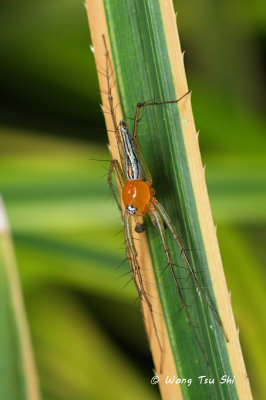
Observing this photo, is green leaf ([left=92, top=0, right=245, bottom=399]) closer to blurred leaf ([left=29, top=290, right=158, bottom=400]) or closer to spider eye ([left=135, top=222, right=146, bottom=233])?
spider eye ([left=135, top=222, right=146, bottom=233])

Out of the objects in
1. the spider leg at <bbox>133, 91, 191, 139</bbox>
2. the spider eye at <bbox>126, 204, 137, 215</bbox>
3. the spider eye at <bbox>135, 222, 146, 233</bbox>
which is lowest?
the spider eye at <bbox>135, 222, 146, 233</bbox>

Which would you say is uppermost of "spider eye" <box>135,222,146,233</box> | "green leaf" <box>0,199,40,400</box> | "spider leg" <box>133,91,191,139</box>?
"spider leg" <box>133,91,191,139</box>

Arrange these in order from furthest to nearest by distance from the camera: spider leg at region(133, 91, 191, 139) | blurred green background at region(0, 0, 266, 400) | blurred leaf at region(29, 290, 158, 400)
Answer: blurred leaf at region(29, 290, 158, 400), blurred green background at region(0, 0, 266, 400), spider leg at region(133, 91, 191, 139)

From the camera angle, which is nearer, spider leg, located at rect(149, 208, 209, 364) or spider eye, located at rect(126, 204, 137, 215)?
→ spider leg, located at rect(149, 208, 209, 364)

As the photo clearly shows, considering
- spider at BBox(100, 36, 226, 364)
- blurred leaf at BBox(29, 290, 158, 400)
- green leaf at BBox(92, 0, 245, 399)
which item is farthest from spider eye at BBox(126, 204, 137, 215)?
blurred leaf at BBox(29, 290, 158, 400)

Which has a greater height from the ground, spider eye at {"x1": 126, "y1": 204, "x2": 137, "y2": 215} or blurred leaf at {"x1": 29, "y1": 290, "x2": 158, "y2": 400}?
spider eye at {"x1": 126, "y1": 204, "x2": 137, "y2": 215}

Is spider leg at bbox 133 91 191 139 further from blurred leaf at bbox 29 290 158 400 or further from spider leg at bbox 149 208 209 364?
blurred leaf at bbox 29 290 158 400

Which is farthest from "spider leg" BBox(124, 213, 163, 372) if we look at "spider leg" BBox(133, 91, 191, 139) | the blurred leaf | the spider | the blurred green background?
the blurred leaf

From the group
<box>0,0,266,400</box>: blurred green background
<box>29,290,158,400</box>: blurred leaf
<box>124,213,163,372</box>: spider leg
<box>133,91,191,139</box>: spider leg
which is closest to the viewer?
<box>133,91,191,139</box>: spider leg

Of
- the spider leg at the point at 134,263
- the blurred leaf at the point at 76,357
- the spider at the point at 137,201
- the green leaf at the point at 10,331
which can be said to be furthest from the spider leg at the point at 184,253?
the blurred leaf at the point at 76,357
